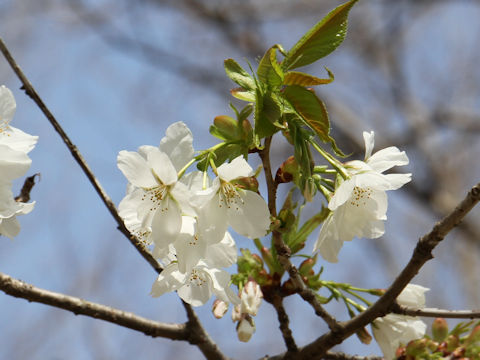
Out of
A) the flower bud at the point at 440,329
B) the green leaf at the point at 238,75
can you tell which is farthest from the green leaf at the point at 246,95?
the flower bud at the point at 440,329

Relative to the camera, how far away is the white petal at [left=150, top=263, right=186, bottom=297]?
→ 1087 mm

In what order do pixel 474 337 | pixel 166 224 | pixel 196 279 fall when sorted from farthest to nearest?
pixel 474 337
pixel 196 279
pixel 166 224

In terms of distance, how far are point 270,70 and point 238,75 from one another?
9 centimetres

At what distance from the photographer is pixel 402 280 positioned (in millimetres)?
1097

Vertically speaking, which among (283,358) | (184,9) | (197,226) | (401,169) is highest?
(184,9)

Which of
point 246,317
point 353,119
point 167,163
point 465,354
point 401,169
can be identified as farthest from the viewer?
point 353,119

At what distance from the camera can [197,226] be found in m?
0.99

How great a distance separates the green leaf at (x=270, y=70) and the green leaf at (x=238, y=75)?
0.14 ft

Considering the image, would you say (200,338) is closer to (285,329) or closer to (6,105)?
(285,329)

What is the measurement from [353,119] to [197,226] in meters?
5.14

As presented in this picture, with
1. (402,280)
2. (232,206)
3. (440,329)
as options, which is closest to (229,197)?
(232,206)

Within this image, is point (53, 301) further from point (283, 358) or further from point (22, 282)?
point (283, 358)

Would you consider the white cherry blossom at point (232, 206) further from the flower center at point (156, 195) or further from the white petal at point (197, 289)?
the white petal at point (197, 289)

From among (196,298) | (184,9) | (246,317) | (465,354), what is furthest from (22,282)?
(184,9)
